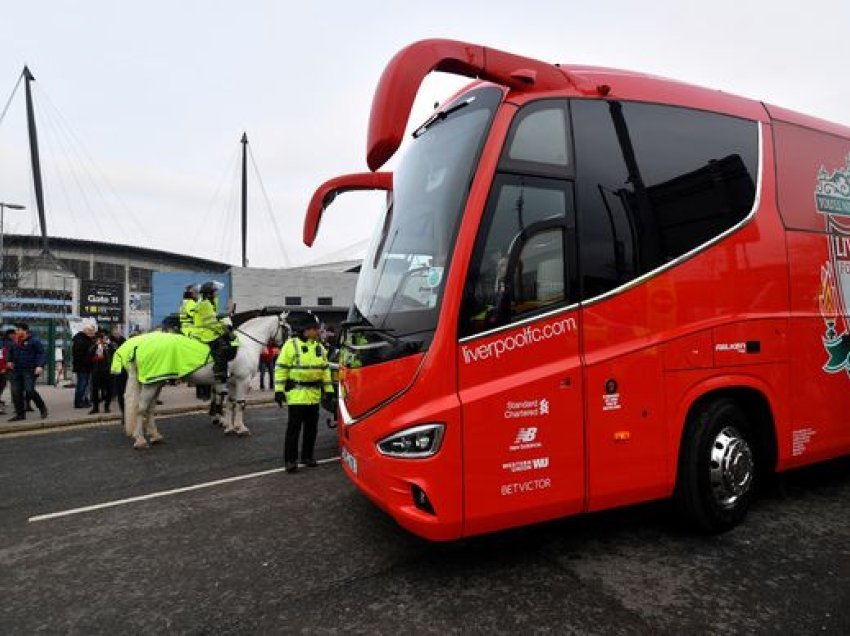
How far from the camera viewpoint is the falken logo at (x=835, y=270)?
4727 millimetres

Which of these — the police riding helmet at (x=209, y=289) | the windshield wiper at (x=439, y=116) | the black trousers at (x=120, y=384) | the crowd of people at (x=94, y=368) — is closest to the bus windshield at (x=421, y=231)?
the windshield wiper at (x=439, y=116)

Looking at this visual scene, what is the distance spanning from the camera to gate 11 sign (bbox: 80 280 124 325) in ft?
59.1

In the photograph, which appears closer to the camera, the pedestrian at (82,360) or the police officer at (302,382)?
the police officer at (302,382)

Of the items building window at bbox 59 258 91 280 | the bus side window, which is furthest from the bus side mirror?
building window at bbox 59 258 91 280

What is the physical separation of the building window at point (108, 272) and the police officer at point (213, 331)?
55.3m

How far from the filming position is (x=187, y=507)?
522cm

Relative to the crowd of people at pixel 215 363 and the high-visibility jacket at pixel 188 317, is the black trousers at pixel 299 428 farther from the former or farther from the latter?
the high-visibility jacket at pixel 188 317

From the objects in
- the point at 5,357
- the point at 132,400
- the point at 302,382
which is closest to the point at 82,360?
the point at 5,357

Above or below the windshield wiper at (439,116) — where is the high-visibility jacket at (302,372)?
below

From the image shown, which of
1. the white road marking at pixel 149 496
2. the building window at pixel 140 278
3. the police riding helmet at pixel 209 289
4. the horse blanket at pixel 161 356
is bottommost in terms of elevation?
the white road marking at pixel 149 496

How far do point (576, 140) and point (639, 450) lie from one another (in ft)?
7.18

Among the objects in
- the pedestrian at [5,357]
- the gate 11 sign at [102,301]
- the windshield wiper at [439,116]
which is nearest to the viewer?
the windshield wiper at [439,116]

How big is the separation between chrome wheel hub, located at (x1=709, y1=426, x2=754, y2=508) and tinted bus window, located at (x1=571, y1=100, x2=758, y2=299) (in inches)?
59.8

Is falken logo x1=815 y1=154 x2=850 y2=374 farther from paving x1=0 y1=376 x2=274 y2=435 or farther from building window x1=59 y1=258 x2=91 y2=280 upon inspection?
building window x1=59 y1=258 x2=91 y2=280
